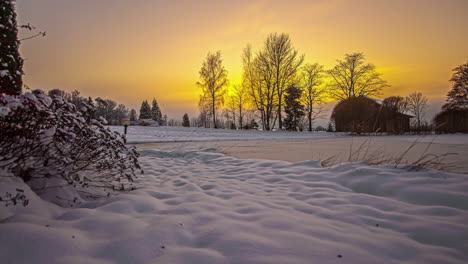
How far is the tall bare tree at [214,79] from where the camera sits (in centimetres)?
2389

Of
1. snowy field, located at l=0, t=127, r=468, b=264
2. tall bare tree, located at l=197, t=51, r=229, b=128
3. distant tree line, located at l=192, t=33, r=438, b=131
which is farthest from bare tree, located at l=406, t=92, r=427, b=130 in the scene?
snowy field, located at l=0, t=127, r=468, b=264

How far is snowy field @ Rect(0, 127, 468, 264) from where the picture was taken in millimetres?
1033

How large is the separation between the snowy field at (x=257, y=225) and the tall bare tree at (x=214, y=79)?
22369 mm

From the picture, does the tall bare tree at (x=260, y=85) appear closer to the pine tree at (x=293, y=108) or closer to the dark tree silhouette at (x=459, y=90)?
the pine tree at (x=293, y=108)

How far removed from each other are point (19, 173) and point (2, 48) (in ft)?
3.30

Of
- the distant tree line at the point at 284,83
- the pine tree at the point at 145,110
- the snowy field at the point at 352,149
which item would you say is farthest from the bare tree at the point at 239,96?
A: the pine tree at the point at 145,110

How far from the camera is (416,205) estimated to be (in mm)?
1683

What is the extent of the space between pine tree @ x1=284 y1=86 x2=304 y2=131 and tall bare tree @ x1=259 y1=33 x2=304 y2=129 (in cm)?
184

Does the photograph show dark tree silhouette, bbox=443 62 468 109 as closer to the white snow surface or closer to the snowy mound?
the snowy mound

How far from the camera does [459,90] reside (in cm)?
1636

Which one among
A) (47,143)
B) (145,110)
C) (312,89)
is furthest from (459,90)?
(145,110)

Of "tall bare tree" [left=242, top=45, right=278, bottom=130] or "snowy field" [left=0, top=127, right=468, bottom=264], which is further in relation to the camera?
"tall bare tree" [left=242, top=45, right=278, bottom=130]

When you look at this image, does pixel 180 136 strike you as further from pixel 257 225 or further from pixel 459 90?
pixel 459 90

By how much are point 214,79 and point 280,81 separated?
315 inches
